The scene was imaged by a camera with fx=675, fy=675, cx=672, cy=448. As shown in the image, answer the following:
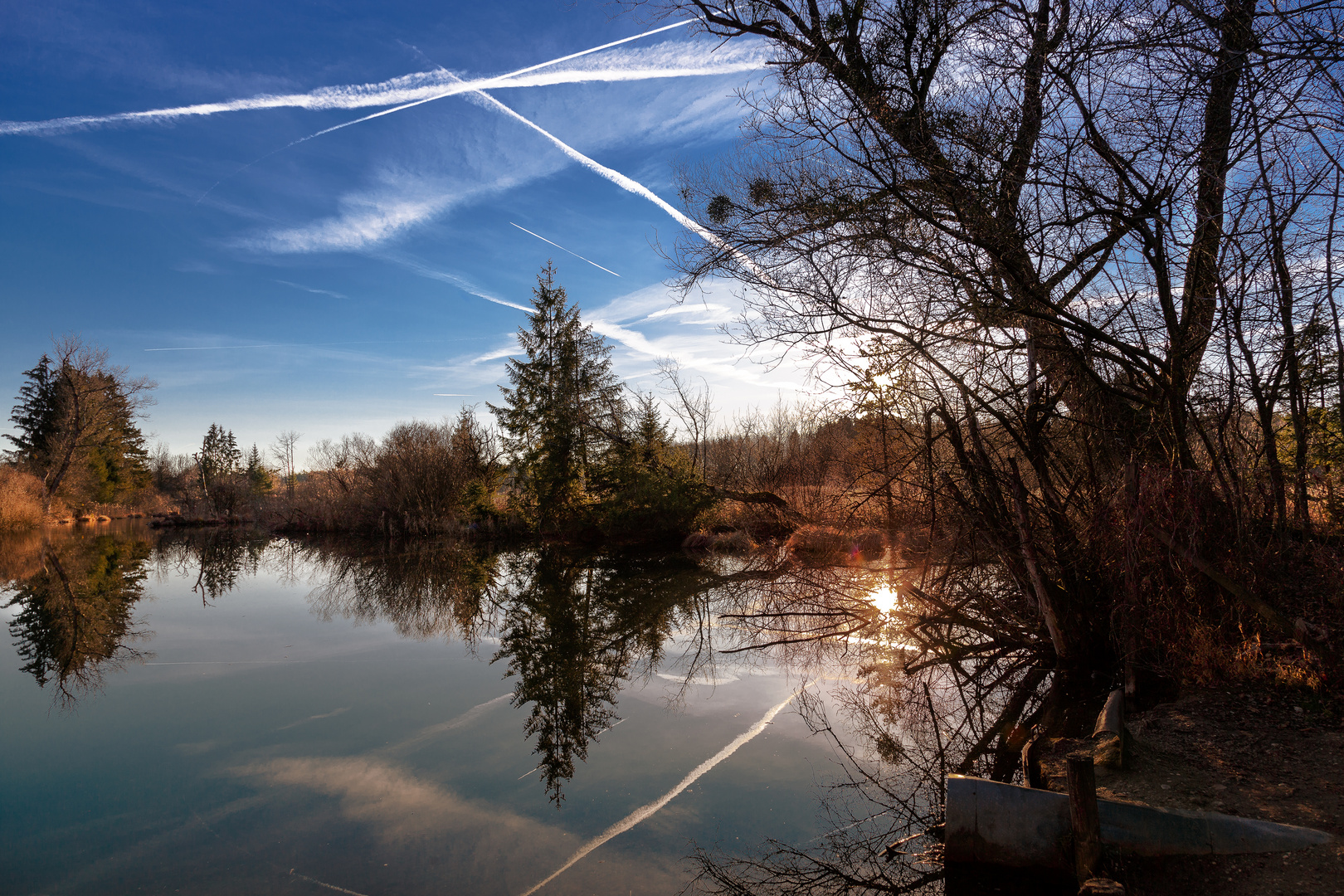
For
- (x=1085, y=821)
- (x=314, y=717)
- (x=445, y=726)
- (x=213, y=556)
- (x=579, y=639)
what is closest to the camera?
(x=1085, y=821)

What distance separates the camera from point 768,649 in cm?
970

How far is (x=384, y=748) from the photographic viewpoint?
6.02 metres

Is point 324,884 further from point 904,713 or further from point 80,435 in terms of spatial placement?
point 80,435

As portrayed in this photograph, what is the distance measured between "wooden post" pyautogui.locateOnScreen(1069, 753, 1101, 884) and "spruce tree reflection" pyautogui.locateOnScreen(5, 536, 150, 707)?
30.8ft

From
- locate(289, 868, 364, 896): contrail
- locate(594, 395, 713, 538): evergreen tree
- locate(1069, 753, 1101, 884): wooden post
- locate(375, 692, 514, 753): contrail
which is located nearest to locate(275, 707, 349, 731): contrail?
locate(375, 692, 514, 753): contrail

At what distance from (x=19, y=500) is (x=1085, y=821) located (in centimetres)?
4133

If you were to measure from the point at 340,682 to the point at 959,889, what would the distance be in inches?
281

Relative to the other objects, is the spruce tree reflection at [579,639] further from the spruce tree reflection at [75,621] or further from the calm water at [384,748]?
the spruce tree reflection at [75,621]

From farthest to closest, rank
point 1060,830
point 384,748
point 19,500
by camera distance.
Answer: point 19,500 → point 384,748 → point 1060,830

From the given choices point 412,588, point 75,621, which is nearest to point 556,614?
point 412,588

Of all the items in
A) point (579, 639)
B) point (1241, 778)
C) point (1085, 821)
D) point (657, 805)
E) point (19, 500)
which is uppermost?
point (19, 500)

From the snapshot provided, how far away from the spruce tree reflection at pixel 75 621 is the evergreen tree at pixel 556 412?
501 inches

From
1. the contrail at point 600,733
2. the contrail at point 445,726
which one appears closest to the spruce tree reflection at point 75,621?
the contrail at point 445,726

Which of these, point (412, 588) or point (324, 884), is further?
point (412, 588)
